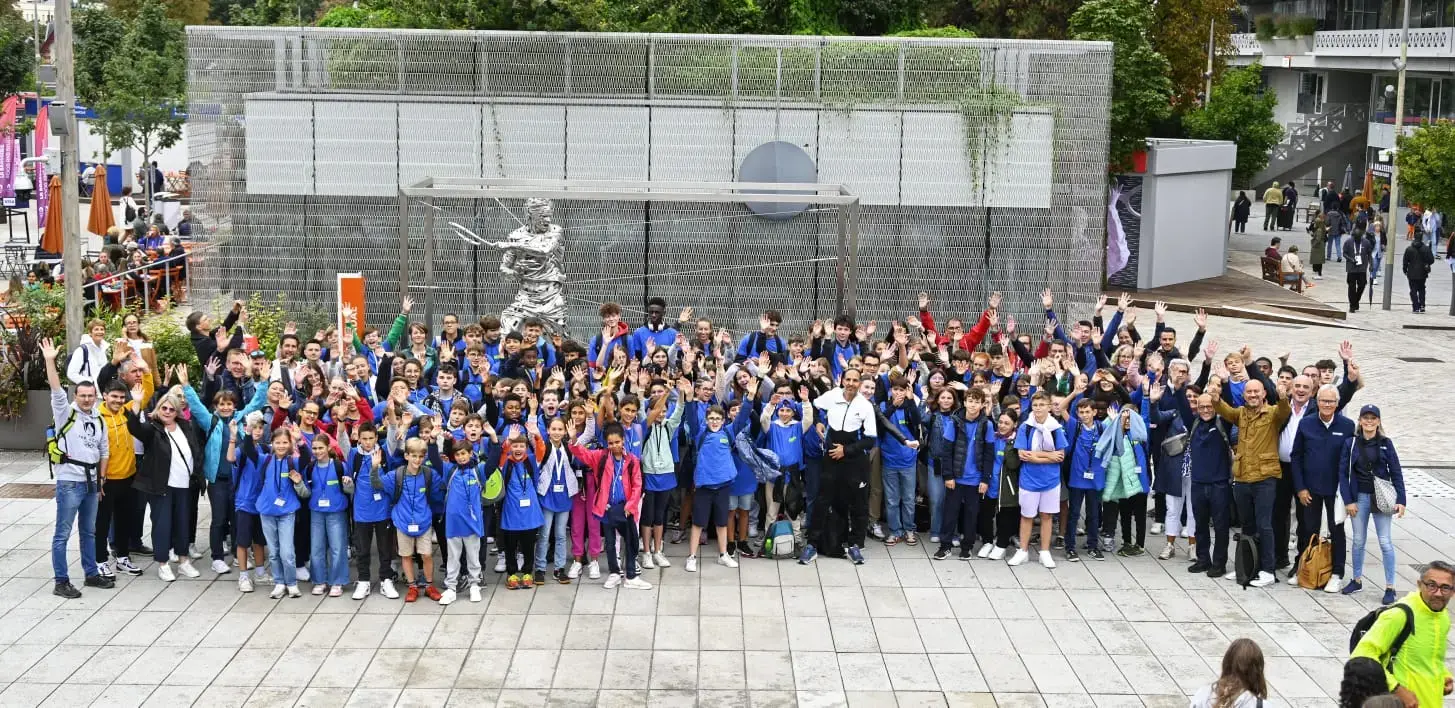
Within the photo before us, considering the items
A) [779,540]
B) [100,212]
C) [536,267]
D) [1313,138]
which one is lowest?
[779,540]

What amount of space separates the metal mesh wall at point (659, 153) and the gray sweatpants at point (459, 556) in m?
7.56

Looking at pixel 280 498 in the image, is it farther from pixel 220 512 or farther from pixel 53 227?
pixel 53 227

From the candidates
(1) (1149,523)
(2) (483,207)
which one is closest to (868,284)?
(2) (483,207)

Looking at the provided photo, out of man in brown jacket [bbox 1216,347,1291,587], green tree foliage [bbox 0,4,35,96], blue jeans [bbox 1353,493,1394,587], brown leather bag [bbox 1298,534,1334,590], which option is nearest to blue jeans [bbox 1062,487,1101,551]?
man in brown jacket [bbox 1216,347,1291,587]

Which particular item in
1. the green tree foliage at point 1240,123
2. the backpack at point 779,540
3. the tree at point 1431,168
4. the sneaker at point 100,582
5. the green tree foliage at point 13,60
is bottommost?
the sneaker at point 100,582

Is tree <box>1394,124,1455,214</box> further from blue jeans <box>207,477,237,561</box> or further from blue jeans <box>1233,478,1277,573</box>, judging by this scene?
blue jeans <box>207,477,237,561</box>

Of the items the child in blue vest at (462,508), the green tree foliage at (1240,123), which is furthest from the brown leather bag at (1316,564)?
the green tree foliage at (1240,123)

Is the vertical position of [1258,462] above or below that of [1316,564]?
above

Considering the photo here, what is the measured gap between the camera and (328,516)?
11.8m

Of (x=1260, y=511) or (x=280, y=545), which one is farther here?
(x=1260, y=511)

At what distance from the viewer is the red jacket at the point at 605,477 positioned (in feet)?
39.9

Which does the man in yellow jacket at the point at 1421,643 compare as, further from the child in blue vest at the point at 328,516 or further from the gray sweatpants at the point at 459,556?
the child in blue vest at the point at 328,516

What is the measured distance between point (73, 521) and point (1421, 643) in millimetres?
9061

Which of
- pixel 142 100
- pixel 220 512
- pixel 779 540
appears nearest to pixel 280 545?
pixel 220 512
